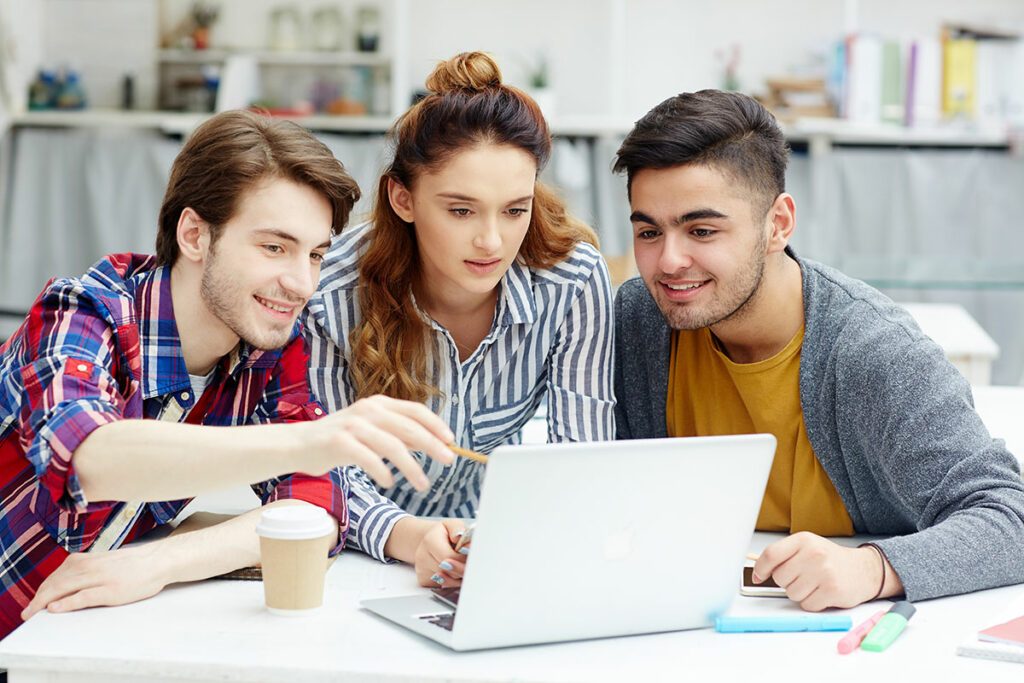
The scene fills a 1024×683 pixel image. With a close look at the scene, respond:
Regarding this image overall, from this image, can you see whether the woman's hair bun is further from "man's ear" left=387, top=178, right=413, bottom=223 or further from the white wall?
the white wall

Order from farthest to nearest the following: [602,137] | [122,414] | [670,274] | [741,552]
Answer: [602,137] → [670,274] → [122,414] → [741,552]

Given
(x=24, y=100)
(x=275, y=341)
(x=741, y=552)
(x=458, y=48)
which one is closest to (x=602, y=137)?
(x=458, y=48)

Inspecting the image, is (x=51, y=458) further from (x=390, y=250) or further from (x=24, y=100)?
(x=24, y=100)

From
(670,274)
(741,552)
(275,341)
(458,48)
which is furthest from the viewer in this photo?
(458,48)

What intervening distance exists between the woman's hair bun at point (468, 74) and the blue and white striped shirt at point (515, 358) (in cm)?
26

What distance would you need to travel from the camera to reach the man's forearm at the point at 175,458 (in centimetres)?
110

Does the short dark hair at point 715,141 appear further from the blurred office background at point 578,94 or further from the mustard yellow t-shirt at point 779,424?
the blurred office background at point 578,94

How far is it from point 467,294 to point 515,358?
0.12 metres

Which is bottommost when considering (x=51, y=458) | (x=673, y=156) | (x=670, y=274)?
(x=51, y=458)

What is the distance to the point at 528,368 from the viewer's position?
166 cm

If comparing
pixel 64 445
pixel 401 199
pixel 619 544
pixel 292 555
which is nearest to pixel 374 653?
pixel 292 555

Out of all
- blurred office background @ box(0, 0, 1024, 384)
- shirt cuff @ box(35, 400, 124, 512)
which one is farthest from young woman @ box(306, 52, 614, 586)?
blurred office background @ box(0, 0, 1024, 384)

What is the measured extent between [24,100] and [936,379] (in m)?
4.01

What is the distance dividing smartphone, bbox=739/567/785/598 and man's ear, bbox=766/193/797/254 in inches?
20.4
